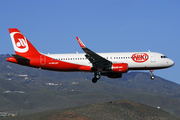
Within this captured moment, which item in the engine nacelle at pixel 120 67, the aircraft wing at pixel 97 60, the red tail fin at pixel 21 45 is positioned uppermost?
the red tail fin at pixel 21 45

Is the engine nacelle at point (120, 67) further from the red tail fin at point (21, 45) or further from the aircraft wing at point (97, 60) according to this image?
the red tail fin at point (21, 45)

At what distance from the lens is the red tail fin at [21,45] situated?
70000 mm

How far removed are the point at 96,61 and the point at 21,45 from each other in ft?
58.9

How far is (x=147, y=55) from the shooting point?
2655 inches

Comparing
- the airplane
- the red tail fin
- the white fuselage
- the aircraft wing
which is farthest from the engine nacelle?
the red tail fin

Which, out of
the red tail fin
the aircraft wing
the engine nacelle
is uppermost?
the red tail fin

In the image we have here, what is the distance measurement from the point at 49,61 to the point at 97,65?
10657mm

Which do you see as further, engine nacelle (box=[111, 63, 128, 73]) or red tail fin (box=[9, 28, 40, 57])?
red tail fin (box=[9, 28, 40, 57])

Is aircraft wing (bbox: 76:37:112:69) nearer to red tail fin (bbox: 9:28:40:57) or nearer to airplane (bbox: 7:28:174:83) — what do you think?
airplane (bbox: 7:28:174:83)

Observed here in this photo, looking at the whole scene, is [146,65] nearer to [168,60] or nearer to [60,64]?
[168,60]

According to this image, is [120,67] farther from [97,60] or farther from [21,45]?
[21,45]

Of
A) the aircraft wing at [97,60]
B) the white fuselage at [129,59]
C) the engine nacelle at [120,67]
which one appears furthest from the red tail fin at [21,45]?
the engine nacelle at [120,67]

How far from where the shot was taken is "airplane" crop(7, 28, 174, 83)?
65688 mm

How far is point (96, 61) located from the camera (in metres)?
65.2
